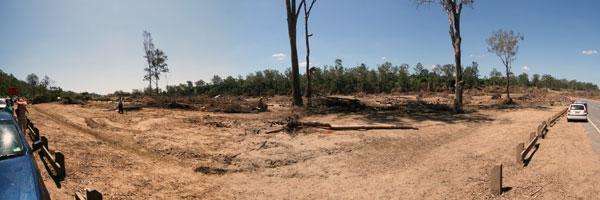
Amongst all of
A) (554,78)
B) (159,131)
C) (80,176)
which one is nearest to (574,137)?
(80,176)

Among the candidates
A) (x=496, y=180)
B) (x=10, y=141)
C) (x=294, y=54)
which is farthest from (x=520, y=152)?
(x=294, y=54)

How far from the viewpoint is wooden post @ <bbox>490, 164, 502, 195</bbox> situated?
555 cm

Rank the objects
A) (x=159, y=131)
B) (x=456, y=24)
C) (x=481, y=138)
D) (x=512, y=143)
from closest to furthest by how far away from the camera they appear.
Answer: (x=512, y=143) → (x=481, y=138) → (x=159, y=131) → (x=456, y=24)

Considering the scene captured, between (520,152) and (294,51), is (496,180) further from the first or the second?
(294,51)

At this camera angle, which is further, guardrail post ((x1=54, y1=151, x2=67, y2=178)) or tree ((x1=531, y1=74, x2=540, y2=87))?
tree ((x1=531, y1=74, x2=540, y2=87))

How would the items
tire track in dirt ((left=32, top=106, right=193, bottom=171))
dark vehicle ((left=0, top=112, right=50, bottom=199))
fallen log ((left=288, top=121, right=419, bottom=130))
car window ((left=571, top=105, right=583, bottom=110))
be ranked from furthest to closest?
car window ((left=571, top=105, right=583, bottom=110)) < fallen log ((left=288, top=121, right=419, bottom=130)) < tire track in dirt ((left=32, top=106, right=193, bottom=171)) < dark vehicle ((left=0, top=112, right=50, bottom=199))

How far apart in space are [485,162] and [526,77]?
127955 millimetres

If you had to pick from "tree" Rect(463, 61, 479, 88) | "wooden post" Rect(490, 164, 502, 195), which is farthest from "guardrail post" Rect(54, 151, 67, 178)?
"tree" Rect(463, 61, 479, 88)

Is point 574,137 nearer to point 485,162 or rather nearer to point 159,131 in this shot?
point 485,162

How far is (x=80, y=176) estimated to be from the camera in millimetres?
6297

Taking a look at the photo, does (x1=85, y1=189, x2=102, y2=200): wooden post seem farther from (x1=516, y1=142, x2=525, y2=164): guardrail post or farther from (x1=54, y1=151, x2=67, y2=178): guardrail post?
(x1=516, y1=142, x2=525, y2=164): guardrail post

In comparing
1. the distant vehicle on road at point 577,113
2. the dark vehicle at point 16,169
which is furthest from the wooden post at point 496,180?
the distant vehicle on road at point 577,113

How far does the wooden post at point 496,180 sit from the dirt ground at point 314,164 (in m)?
0.16

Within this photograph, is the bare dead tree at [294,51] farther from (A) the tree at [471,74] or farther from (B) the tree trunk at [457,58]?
(A) the tree at [471,74]
